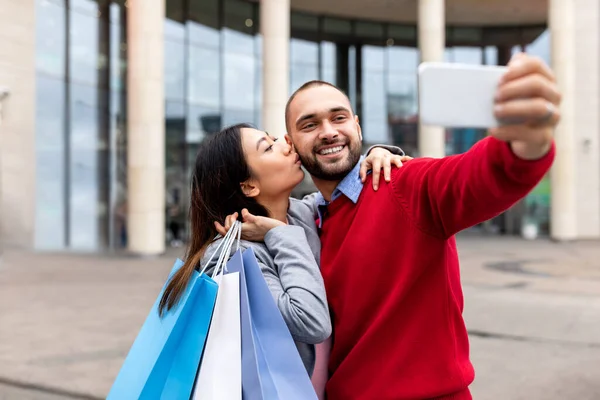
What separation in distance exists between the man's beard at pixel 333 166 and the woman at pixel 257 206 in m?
0.06

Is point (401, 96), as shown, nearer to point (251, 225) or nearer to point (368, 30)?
point (368, 30)

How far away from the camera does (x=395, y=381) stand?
1.73m

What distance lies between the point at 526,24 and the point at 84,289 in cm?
2660

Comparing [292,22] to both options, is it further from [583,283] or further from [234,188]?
[234,188]

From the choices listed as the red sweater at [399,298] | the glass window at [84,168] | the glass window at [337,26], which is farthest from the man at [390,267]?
the glass window at [337,26]

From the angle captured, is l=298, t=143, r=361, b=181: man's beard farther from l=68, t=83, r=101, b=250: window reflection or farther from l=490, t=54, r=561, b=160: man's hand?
l=68, t=83, r=101, b=250: window reflection

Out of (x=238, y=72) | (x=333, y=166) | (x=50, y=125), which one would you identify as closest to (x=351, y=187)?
(x=333, y=166)

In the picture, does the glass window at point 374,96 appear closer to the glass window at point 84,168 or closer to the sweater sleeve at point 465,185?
the glass window at point 84,168

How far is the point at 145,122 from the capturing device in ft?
52.6

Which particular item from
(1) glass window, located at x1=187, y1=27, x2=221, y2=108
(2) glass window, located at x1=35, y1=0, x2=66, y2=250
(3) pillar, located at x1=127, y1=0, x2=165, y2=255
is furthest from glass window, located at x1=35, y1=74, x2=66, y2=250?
(1) glass window, located at x1=187, y1=27, x2=221, y2=108

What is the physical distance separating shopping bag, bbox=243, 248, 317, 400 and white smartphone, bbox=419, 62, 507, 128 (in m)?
0.88

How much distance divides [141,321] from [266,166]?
5852mm

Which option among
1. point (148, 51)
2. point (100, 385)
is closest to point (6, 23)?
point (148, 51)

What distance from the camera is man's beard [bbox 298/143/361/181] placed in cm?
196
